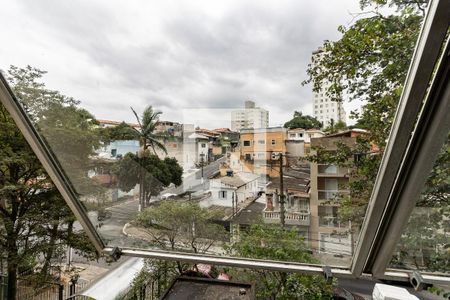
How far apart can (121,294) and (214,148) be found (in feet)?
4.30

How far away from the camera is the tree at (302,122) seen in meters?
1.07

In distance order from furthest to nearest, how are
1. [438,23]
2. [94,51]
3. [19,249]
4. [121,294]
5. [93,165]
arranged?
1. [19,249]
2. [121,294]
3. [93,165]
4. [94,51]
5. [438,23]

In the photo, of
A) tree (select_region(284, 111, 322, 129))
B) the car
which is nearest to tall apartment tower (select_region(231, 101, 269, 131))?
tree (select_region(284, 111, 322, 129))

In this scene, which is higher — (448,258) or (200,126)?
(200,126)

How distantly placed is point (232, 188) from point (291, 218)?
35cm

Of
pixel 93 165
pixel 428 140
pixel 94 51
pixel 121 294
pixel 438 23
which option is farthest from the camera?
pixel 121 294

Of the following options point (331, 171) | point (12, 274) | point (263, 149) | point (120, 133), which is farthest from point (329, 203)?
point (12, 274)

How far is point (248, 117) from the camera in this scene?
1.16 meters

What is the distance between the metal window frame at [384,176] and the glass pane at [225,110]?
0.14ft

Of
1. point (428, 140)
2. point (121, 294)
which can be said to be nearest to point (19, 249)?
point (121, 294)

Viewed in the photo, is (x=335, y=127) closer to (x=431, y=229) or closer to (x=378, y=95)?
(x=378, y=95)

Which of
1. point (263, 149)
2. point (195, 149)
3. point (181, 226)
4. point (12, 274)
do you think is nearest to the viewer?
point (263, 149)

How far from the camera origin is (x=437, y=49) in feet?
2.24

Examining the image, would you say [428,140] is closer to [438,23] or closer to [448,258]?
[438,23]
